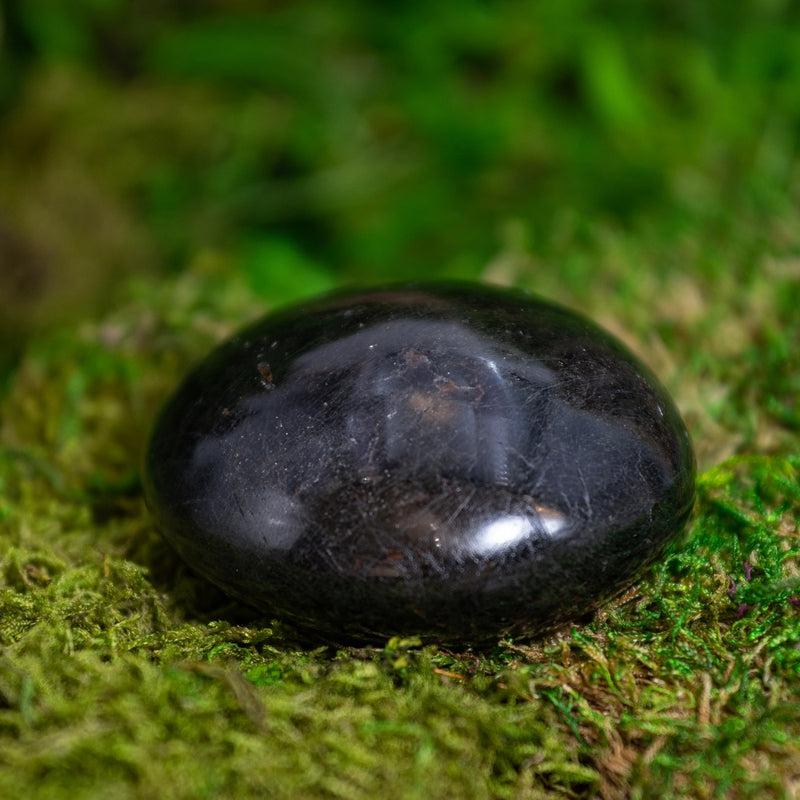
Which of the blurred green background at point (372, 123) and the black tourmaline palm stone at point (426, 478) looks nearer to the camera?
the black tourmaline palm stone at point (426, 478)

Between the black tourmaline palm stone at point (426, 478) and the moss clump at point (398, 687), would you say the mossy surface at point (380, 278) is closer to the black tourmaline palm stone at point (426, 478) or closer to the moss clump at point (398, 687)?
the moss clump at point (398, 687)

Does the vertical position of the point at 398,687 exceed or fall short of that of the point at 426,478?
it falls short

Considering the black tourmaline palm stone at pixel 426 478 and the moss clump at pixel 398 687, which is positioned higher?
the black tourmaline palm stone at pixel 426 478

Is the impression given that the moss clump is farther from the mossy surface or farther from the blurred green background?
the blurred green background

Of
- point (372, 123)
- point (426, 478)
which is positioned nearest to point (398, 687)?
point (426, 478)

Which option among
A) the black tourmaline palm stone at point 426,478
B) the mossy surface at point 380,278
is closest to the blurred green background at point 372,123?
the mossy surface at point 380,278

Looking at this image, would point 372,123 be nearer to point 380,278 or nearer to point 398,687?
point 380,278

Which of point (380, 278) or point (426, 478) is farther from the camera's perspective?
point (380, 278)

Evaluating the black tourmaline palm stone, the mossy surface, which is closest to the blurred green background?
the mossy surface
